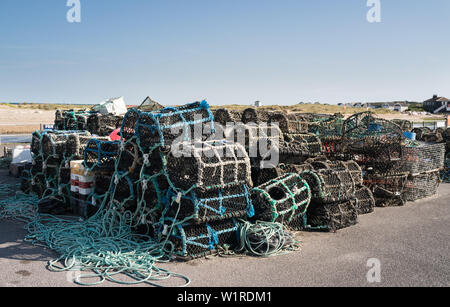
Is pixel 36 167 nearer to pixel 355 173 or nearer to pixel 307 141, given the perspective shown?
pixel 307 141

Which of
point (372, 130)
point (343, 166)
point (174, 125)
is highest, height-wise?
point (174, 125)

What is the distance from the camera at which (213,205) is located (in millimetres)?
4719

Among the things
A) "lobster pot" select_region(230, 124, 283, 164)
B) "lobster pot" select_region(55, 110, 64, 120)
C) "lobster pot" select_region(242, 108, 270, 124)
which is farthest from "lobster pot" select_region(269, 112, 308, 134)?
"lobster pot" select_region(55, 110, 64, 120)

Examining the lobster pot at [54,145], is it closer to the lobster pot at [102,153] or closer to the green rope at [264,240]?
the lobster pot at [102,153]

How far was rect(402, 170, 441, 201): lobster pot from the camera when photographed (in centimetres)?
802

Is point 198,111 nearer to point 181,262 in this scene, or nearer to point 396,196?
point 181,262

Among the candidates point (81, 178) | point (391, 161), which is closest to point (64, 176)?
point (81, 178)

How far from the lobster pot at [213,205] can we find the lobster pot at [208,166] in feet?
0.43

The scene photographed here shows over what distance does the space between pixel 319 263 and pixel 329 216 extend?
1391 mm

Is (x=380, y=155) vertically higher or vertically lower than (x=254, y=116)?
lower

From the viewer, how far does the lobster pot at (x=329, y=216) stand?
584cm
